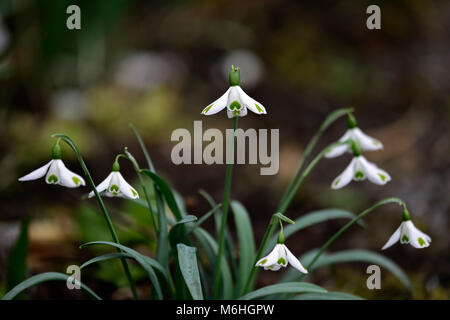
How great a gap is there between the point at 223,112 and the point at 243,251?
2.61m

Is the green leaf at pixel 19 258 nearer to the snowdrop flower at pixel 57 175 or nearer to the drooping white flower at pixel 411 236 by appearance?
the snowdrop flower at pixel 57 175

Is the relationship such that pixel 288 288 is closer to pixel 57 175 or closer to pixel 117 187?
pixel 117 187

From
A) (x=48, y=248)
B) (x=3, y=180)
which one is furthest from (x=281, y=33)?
(x=48, y=248)

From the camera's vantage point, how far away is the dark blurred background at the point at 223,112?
88.4 inches

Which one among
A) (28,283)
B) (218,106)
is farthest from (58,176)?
(218,106)

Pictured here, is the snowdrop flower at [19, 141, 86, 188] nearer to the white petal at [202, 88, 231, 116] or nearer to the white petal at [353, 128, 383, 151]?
the white petal at [202, 88, 231, 116]

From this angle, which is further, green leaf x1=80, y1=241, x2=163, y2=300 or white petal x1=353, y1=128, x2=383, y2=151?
white petal x1=353, y1=128, x2=383, y2=151

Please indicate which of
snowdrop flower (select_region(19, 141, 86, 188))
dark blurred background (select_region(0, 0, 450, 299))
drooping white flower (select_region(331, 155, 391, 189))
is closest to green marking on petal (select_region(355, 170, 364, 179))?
drooping white flower (select_region(331, 155, 391, 189))

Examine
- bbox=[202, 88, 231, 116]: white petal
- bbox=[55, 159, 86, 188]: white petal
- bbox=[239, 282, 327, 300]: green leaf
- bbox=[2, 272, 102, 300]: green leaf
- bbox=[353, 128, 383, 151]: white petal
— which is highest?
bbox=[202, 88, 231, 116]: white petal

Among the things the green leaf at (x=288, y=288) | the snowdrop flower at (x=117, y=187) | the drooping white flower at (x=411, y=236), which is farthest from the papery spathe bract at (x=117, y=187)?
the drooping white flower at (x=411, y=236)

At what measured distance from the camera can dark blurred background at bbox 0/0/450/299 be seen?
224 centimetres

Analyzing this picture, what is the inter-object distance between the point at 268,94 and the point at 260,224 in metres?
1.74

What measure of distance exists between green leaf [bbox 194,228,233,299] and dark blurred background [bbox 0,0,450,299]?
7.3 inches

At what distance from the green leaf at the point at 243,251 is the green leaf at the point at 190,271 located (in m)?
0.32
